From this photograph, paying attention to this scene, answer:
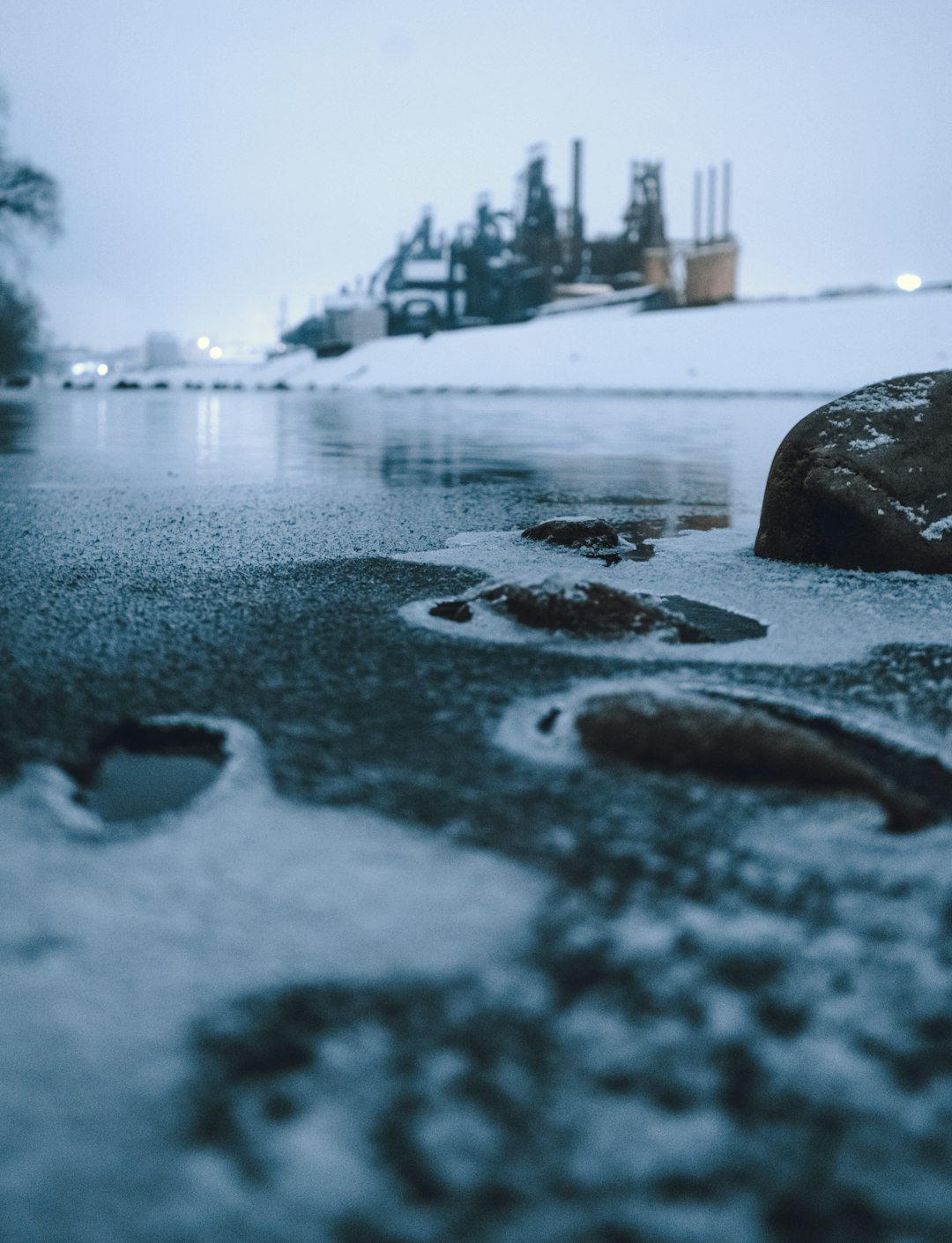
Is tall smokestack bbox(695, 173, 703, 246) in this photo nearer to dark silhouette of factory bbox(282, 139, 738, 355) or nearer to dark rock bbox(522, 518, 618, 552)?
dark silhouette of factory bbox(282, 139, 738, 355)

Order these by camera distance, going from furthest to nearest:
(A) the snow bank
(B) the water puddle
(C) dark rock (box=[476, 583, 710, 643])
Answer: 1. (A) the snow bank
2. (C) dark rock (box=[476, 583, 710, 643])
3. (B) the water puddle

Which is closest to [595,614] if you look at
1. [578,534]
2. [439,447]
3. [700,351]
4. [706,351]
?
[578,534]

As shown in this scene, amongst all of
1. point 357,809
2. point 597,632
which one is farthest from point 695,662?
point 357,809

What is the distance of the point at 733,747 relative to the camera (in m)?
1.41

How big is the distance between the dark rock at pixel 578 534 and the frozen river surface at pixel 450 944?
1063mm

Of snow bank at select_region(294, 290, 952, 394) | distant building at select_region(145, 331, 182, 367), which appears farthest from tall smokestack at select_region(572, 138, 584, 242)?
distant building at select_region(145, 331, 182, 367)

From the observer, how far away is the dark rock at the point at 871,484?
9.45 ft

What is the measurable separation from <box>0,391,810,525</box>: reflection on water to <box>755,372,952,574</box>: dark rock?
99cm

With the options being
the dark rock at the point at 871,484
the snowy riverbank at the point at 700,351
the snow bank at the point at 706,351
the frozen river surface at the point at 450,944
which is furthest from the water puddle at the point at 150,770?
the snow bank at the point at 706,351

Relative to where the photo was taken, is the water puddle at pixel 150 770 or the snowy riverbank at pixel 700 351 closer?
the water puddle at pixel 150 770

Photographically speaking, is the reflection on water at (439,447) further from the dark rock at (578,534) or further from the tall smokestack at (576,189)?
the tall smokestack at (576,189)

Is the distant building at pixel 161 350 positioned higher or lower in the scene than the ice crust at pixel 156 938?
higher

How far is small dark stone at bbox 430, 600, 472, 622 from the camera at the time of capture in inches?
89.8

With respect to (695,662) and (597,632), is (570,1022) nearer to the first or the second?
(695,662)
